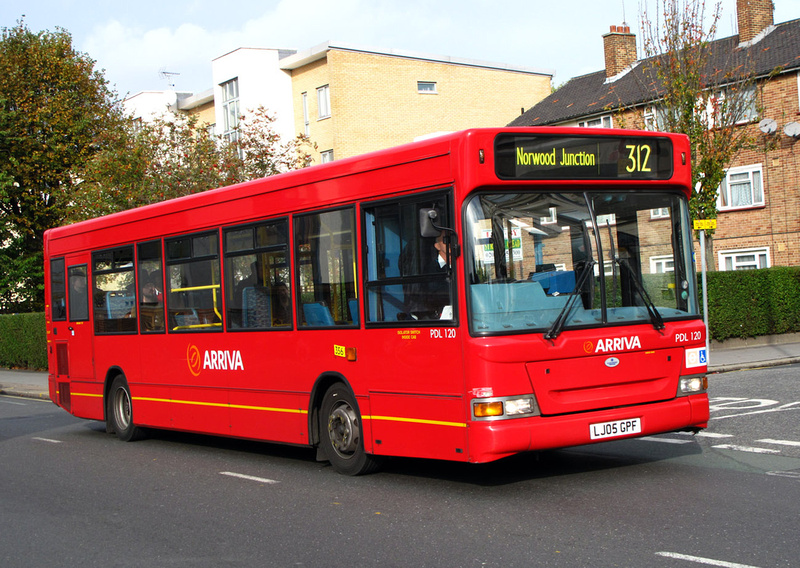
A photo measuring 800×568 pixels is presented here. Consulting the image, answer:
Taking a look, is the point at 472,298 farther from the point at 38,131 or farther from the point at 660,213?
the point at 38,131

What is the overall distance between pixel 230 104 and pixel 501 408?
133ft

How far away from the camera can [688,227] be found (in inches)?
334

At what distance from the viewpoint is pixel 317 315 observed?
9.34m

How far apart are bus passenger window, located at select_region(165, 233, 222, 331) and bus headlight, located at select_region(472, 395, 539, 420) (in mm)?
4389

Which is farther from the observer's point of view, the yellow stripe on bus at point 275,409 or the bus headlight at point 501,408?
the yellow stripe on bus at point 275,409

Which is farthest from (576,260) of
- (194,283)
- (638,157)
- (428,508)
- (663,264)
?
(194,283)

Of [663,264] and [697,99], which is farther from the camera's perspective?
[697,99]

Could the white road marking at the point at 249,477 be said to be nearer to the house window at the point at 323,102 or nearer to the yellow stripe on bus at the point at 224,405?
the yellow stripe on bus at the point at 224,405

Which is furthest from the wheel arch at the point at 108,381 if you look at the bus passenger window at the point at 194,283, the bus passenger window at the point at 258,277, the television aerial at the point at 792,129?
the television aerial at the point at 792,129

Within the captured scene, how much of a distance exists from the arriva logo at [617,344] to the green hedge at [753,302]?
54.6ft

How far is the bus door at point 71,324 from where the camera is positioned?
1391 cm

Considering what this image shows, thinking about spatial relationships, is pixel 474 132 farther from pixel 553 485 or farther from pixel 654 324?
pixel 553 485

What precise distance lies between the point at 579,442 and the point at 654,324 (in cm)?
127

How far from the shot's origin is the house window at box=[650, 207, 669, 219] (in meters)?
8.33
